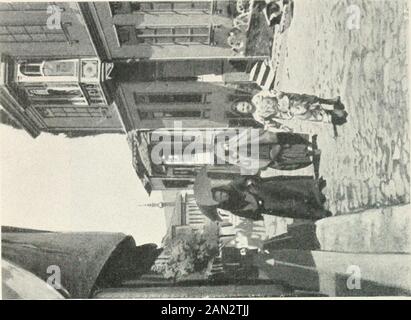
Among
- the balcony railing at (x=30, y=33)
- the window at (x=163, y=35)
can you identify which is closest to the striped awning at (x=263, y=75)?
the window at (x=163, y=35)

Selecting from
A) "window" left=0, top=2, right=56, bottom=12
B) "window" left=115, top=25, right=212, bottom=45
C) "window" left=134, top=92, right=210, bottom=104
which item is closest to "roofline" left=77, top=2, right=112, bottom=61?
"window" left=115, top=25, right=212, bottom=45

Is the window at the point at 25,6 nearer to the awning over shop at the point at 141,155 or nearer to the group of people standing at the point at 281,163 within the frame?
the awning over shop at the point at 141,155

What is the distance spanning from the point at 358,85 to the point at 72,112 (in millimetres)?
2417

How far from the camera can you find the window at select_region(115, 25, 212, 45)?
443 centimetres

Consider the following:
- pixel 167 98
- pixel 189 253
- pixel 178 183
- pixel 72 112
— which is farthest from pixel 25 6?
pixel 189 253

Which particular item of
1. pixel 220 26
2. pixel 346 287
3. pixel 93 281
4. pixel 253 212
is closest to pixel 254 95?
pixel 220 26

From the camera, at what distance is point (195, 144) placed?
450 cm

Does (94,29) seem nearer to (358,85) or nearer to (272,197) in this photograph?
(272,197)

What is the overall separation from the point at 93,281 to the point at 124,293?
273 millimetres

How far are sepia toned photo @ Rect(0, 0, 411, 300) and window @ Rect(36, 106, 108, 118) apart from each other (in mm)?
10

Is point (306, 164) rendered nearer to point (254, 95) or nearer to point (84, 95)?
point (254, 95)

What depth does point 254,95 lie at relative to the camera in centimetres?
444

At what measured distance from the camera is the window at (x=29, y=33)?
4.36 m

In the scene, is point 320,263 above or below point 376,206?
below
